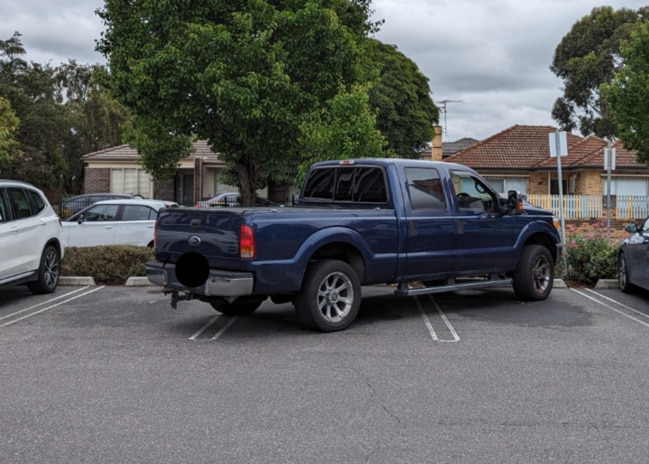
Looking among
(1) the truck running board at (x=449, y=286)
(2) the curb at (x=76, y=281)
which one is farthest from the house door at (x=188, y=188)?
(1) the truck running board at (x=449, y=286)

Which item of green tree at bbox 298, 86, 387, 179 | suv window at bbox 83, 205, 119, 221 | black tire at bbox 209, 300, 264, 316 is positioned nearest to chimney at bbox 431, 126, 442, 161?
green tree at bbox 298, 86, 387, 179

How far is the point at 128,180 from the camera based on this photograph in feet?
132

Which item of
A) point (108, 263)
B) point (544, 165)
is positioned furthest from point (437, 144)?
point (108, 263)

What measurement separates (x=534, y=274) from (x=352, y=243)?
12.0 ft

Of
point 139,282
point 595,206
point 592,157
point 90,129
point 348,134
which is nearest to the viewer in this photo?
point 139,282

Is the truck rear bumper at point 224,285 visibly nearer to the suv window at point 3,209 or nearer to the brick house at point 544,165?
the suv window at point 3,209

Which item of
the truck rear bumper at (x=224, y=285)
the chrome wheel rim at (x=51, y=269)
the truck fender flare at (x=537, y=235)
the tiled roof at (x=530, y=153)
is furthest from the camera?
the tiled roof at (x=530, y=153)

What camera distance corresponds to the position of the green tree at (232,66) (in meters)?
18.4

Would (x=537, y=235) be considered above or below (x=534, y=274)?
above

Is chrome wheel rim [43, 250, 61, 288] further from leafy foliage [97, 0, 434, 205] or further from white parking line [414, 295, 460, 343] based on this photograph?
leafy foliage [97, 0, 434, 205]

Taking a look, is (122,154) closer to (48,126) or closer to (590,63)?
(48,126)

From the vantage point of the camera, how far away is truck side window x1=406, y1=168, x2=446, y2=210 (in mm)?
9021

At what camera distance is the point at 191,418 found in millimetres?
5000

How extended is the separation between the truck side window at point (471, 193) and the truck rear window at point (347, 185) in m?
1.20
